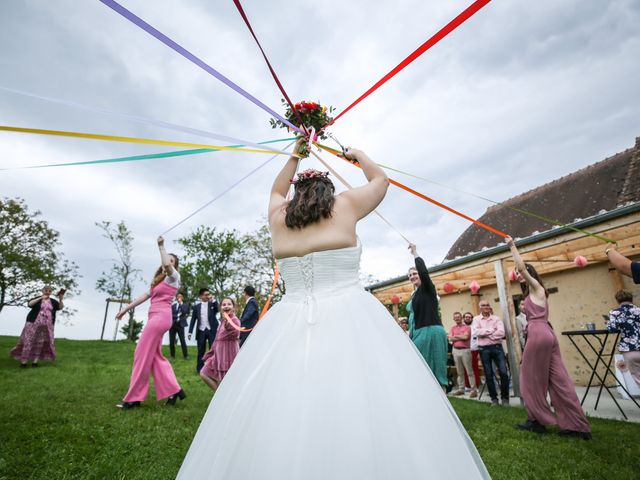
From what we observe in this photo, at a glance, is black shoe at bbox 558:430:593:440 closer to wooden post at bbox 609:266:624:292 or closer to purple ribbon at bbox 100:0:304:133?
purple ribbon at bbox 100:0:304:133

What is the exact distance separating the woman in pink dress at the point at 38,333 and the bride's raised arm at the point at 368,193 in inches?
375

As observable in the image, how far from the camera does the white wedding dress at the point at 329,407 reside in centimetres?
131

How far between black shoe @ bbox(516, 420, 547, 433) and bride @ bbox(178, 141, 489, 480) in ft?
13.2

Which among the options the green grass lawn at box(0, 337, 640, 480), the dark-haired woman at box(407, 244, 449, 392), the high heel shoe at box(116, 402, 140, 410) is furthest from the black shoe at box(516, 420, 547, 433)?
the high heel shoe at box(116, 402, 140, 410)

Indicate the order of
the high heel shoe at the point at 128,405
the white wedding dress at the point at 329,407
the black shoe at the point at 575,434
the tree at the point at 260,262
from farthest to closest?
the tree at the point at 260,262 → the high heel shoe at the point at 128,405 → the black shoe at the point at 575,434 → the white wedding dress at the point at 329,407

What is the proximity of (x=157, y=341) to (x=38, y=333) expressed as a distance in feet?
19.8

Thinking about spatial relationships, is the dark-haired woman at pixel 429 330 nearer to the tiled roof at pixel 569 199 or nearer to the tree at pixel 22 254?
the tiled roof at pixel 569 199

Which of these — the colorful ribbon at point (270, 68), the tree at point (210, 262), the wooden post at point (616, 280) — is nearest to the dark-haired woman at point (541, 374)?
the colorful ribbon at point (270, 68)

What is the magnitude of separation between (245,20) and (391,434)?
2.37m

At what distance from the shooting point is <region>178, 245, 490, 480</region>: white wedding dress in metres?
1.31

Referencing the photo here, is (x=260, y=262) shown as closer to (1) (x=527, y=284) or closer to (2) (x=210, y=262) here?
(2) (x=210, y=262)

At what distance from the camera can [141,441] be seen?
12.1 ft

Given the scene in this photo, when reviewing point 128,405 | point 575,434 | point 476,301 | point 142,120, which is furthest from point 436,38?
point 476,301

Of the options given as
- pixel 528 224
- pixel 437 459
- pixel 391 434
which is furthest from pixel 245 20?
pixel 528 224
